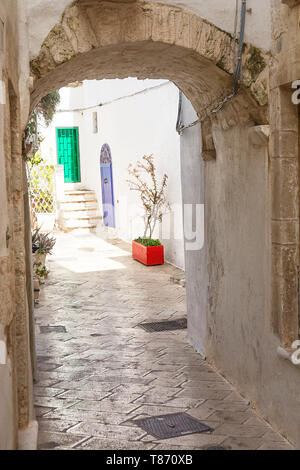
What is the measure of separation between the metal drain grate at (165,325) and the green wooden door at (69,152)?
43.9 feet

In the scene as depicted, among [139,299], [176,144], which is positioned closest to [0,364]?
[139,299]

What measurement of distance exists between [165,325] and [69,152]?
13.8m

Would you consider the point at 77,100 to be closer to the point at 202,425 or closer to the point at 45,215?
the point at 45,215

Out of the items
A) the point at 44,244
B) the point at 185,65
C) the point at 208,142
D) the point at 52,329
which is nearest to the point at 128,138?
the point at 44,244

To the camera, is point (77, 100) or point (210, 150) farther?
point (77, 100)

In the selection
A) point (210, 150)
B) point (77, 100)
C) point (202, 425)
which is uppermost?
point (77, 100)

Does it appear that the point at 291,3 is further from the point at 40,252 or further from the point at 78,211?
the point at 78,211

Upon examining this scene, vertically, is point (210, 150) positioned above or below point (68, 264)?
above

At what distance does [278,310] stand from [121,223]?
475 inches

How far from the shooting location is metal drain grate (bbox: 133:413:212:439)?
196 inches

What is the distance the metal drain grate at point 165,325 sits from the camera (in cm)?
823

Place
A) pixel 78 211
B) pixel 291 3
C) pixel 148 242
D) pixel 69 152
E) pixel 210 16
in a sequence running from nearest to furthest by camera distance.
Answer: pixel 291 3
pixel 210 16
pixel 148 242
pixel 78 211
pixel 69 152

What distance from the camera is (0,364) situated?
3.13m

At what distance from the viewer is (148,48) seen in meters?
5.21
